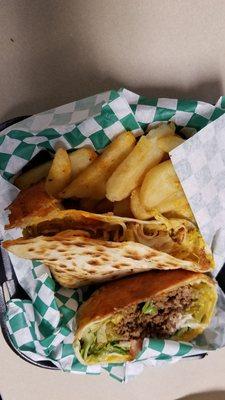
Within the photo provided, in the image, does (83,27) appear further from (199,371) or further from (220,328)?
(199,371)

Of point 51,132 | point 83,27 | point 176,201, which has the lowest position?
point 176,201

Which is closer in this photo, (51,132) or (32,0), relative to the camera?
(51,132)

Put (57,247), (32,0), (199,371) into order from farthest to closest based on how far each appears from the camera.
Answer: (199,371), (32,0), (57,247)

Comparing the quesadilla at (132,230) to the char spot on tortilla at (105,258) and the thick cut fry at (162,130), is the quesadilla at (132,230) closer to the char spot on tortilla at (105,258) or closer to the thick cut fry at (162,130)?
the char spot on tortilla at (105,258)

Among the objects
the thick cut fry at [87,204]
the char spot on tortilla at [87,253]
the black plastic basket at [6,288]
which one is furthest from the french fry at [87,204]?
the black plastic basket at [6,288]

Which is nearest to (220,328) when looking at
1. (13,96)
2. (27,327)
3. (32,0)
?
(27,327)

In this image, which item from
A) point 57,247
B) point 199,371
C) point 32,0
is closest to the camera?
point 57,247

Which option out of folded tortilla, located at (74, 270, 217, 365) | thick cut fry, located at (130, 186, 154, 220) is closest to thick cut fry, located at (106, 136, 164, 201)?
thick cut fry, located at (130, 186, 154, 220)
